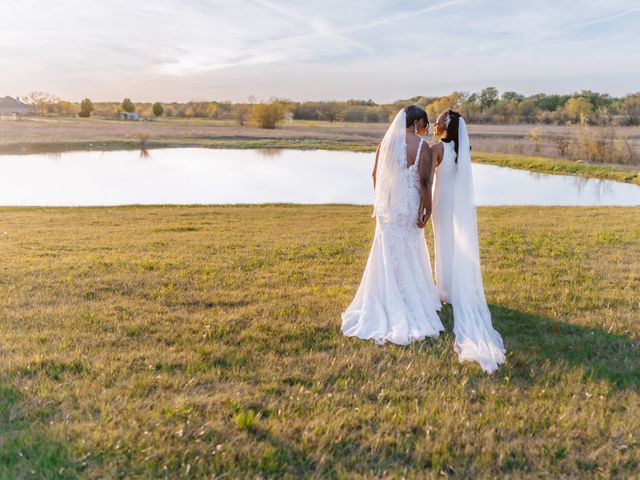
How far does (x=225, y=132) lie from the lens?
66.5 m

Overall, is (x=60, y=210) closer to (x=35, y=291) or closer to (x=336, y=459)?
(x=35, y=291)

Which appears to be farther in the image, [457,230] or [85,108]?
[85,108]

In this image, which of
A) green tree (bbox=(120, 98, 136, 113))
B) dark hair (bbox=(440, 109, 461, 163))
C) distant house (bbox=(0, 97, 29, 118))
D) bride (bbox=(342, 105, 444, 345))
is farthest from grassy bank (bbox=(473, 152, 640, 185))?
A: distant house (bbox=(0, 97, 29, 118))

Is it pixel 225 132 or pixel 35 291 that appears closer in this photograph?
pixel 35 291

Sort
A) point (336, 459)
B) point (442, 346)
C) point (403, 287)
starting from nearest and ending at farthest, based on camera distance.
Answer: point (336, 459) < point (442, 346) < point (403, 287)

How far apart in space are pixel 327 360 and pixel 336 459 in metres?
1.53

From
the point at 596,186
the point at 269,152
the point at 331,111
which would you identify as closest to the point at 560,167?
the point at 596,186

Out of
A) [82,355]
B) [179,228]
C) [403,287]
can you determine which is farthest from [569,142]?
[82,355]

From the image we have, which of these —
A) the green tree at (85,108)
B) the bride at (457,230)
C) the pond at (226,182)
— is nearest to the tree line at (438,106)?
the green tree at (85,108)

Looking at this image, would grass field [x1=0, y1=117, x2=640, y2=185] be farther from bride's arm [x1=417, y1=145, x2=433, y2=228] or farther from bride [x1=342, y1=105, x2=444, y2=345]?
bride [x1=342, y1=105, x2=444, y2=345]

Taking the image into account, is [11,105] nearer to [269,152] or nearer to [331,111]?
[331,111]

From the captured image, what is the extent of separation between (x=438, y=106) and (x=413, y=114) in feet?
144

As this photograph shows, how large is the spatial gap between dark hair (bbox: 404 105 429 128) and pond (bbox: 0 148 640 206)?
18657mm

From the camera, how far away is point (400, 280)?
249 inches
